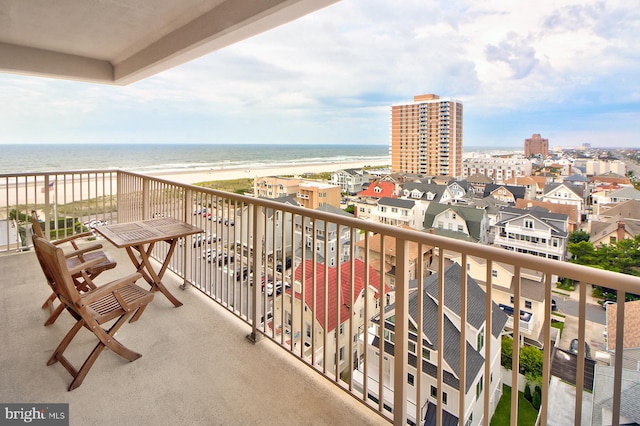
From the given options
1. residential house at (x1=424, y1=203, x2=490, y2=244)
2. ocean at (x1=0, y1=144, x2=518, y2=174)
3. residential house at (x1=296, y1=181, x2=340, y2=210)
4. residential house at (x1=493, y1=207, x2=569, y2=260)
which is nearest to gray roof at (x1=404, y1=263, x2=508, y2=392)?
residential house at (x1=493, y1=207, x2=569, y2=260)

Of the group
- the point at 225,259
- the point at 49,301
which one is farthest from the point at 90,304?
the point at 49,301

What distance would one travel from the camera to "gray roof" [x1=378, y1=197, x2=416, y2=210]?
4344mm

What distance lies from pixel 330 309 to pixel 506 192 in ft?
11.6

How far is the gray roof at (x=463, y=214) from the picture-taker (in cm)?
334

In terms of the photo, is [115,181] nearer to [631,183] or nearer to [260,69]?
[631,183]

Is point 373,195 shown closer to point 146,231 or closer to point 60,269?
point 146,231

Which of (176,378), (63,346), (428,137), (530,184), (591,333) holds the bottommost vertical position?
(176,378)

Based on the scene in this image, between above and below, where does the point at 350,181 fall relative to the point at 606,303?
above

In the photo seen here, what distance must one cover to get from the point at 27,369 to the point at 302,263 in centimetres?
180

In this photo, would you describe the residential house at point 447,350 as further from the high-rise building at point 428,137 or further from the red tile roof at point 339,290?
the high-rise building at point 428,137

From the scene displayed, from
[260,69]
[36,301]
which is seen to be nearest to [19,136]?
[260,69]

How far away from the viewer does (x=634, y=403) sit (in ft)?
3.83

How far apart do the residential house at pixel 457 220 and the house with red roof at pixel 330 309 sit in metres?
1.43

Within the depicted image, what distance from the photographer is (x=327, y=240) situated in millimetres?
1831
